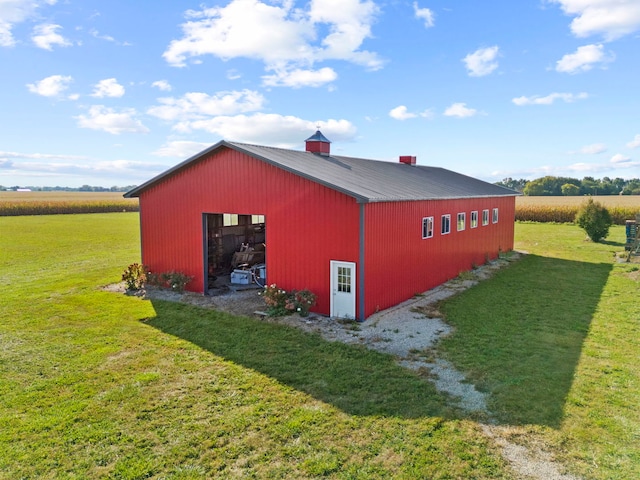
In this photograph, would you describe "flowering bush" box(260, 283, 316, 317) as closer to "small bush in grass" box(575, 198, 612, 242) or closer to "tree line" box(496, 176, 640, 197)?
"small bush in grass" box(575, 198, 612, 242)

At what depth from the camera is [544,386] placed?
25.7ft

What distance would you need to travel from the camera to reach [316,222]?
12070 millimetres

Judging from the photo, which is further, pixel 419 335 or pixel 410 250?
pixel 410 250

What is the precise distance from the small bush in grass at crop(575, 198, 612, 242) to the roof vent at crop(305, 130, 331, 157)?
19.1 meters

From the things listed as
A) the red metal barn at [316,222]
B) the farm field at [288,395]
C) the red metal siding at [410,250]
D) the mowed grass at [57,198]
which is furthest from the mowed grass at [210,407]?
the mowed grass at [57,198]

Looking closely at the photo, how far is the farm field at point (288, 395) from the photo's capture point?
5.84 metres

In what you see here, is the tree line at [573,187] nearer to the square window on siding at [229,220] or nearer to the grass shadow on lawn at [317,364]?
the square window on siding at [229,220]

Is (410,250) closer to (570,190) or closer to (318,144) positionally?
(318,144)

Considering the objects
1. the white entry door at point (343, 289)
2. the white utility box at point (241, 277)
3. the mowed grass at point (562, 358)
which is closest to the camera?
the mowed grass at point (562, 358)

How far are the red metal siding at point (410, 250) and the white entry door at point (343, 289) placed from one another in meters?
0.38

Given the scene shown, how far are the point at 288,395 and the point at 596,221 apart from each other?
26571mm

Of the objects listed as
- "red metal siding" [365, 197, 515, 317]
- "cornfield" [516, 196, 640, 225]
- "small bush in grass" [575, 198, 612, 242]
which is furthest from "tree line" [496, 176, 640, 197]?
"red metal siding" [365, 197, 515, 317]

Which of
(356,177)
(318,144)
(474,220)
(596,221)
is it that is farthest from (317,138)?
(596,221)

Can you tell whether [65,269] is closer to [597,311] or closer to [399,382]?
[399,382]
